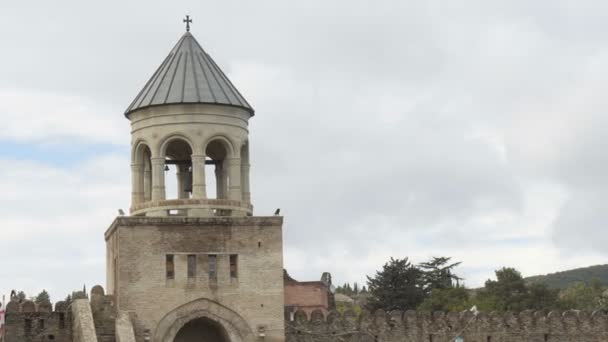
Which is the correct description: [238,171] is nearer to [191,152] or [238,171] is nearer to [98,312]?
[191,152]

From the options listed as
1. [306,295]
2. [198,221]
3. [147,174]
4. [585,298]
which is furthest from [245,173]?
[585,298]

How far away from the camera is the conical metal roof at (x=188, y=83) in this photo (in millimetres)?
42000

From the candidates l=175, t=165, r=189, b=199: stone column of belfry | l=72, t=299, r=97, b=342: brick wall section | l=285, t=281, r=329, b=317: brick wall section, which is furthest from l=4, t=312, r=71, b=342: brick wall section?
l=285, t=281, r=329, b=317: brick wall section

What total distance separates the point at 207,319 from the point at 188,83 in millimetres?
7241

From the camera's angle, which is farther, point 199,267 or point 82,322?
point 199,267

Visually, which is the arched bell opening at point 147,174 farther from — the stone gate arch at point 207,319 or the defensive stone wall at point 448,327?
the defensive stone wall at point 448,327

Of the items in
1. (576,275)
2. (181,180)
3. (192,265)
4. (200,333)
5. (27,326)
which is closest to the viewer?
(192,265)

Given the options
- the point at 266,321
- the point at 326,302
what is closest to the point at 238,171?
the point at 266,321

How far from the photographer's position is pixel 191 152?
42562 mm

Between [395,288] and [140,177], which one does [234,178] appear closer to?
[140,177]

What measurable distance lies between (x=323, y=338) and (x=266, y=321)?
4486 millimetres

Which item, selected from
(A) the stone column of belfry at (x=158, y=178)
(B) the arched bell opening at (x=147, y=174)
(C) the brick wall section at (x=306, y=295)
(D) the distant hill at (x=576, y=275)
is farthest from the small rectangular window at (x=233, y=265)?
(D) the distant hill at (x=576, y=275)

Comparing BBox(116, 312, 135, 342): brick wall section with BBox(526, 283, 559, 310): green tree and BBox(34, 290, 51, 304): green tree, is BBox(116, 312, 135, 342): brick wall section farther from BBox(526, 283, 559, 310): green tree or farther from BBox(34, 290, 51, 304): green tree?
BBox(526, 283, 559, 310): green tree

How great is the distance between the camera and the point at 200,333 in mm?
→ 42281
